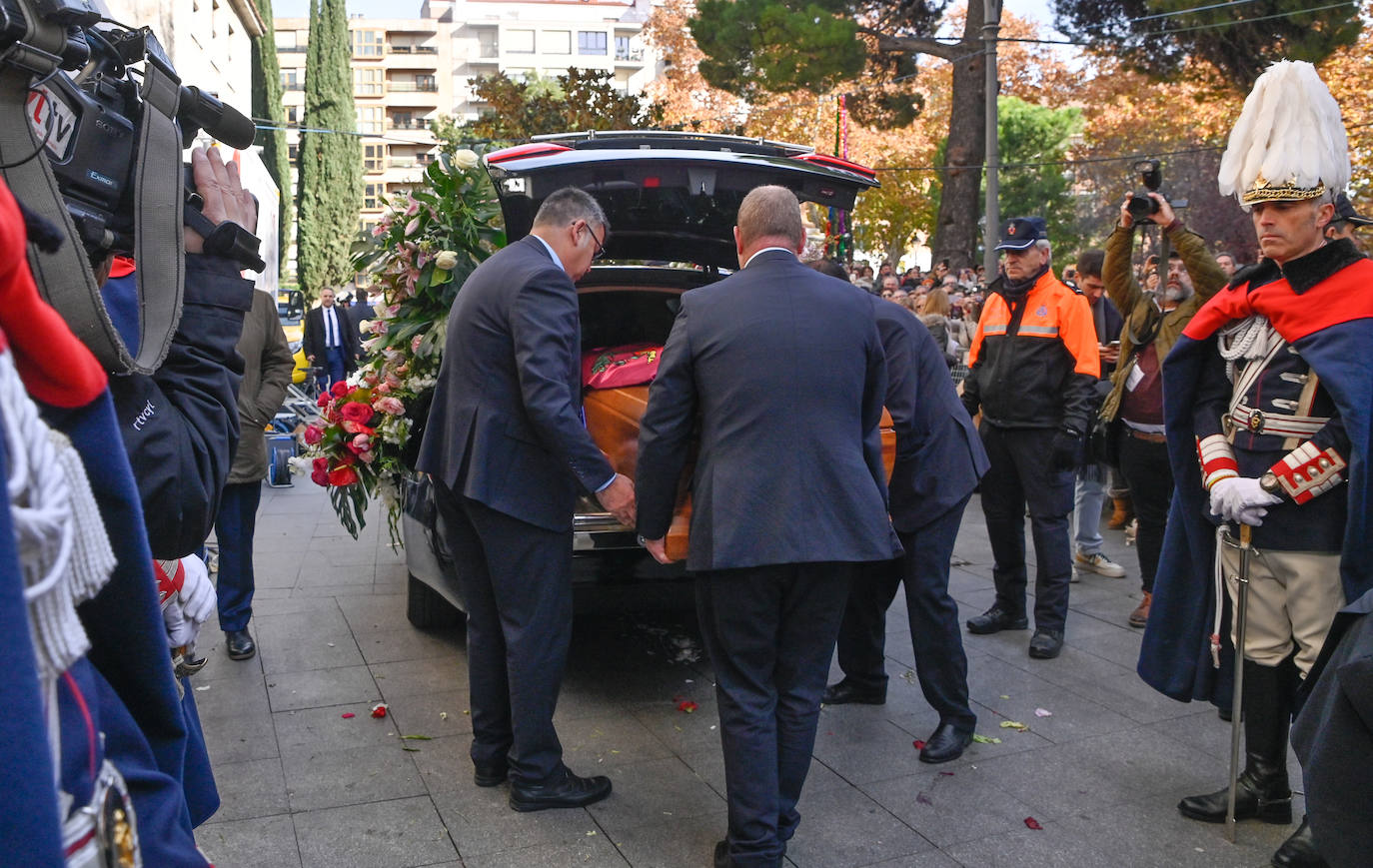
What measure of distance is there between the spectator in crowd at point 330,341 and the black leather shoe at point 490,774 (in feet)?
37.9

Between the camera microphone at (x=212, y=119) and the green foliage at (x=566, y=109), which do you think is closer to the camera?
the camera microphone at (x=212, y=119)

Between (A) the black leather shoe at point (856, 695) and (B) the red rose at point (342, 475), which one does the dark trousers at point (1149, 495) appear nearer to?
(A) the black leather shoe at point (856, 695)

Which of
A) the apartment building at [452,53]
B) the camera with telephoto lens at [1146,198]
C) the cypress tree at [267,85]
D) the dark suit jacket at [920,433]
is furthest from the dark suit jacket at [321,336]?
the apartment building at [452,53]

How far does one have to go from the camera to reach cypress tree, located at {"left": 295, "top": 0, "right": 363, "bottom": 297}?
48.0 meters

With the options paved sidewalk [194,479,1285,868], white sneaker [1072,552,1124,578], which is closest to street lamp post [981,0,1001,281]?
white sneaker [1072,552,1124,578]

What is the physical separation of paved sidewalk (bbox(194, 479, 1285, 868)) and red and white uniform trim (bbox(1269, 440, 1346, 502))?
1118 mm

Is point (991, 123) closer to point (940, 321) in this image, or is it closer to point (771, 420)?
point (940, 321)

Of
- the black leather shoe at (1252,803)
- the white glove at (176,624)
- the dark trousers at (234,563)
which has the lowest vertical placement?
the black leather shoe at (1252,803)

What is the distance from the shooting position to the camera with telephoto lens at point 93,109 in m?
1.55

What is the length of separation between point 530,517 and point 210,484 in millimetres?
1758

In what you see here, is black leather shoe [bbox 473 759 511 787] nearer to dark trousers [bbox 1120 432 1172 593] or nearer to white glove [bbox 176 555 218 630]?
white glove [bbox 176 555 218 630]

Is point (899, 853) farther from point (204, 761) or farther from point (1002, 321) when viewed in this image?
point (1002, 321)

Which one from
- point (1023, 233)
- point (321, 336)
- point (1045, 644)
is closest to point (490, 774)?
point (1045, 644)

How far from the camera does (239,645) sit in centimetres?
539
